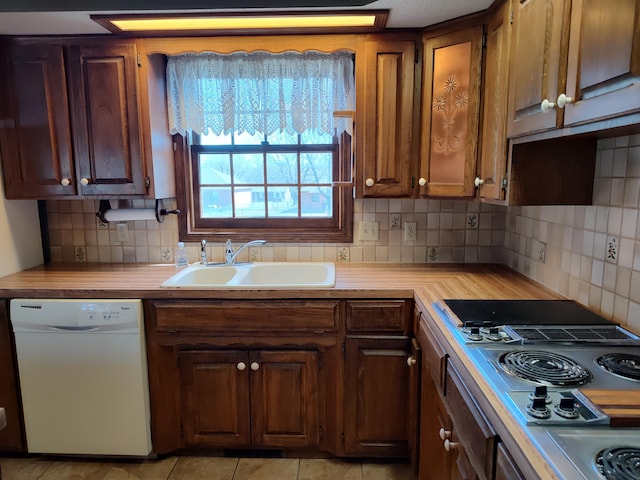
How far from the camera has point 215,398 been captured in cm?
214

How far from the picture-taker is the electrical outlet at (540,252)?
2016 millimetres

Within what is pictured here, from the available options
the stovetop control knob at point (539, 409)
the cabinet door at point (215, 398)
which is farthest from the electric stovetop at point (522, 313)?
the cabinet door at point (215, 398)

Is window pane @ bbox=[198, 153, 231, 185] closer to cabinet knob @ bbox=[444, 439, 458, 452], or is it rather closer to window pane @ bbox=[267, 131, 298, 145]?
window pane @ bbox=[267, 131, 298, 145]

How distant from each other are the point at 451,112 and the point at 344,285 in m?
0.95

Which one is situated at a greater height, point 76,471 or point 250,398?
point 250,398

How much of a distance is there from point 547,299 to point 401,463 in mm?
1084

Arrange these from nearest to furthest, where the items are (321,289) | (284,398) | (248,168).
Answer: (321,289) < (284,398) < (248,168)

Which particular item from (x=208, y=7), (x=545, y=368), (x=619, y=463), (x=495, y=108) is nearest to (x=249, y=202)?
(x=208, y=7)

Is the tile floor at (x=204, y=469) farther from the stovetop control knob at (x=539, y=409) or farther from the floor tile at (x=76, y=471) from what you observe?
the stovetop control knob at (x=539, y=409)

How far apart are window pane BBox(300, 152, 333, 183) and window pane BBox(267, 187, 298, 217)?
0.11 meters

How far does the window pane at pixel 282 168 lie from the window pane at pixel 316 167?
0.05 metres

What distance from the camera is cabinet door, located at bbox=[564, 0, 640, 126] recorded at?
99 cm

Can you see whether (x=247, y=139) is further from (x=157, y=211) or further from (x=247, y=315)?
(x=247, y=315)

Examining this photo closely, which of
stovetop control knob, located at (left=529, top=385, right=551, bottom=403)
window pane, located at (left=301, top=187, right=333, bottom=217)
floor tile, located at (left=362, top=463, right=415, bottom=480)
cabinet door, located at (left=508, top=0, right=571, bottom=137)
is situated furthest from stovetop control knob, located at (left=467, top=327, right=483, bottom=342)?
window pane, located at (left=301, top=187, right=333, bottom=217)
